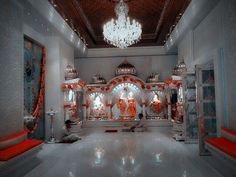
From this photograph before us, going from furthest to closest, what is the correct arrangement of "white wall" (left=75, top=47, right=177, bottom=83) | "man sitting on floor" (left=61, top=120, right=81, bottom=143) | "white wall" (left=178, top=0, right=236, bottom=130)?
"white wall" (left=75, top=47, right=177, bottom=83)
"man sitting on floor" (left=61, top=120, right=81, bottom=143)
"white wall" (left=178, top=0, right=236, bottom=130)

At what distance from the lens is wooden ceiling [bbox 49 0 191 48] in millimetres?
7027

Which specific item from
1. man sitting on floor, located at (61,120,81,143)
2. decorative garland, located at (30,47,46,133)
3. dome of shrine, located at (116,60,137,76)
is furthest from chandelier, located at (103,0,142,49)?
dome of shrine, located at (116,60,137,76)

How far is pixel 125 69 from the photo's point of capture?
39.1 ft

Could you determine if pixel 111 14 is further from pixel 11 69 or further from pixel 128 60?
pixel 128 60

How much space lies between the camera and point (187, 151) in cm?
595

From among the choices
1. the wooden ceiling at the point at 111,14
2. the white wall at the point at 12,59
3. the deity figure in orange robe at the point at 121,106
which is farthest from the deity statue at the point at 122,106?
the white wall at the point at 12,59

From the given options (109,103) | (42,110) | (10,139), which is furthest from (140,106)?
(10,139)

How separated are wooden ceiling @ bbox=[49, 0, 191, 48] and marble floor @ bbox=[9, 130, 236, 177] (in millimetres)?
4321

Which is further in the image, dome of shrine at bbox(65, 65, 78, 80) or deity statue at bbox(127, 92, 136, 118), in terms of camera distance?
deity statue at bbox(127, 92, 136, 118)

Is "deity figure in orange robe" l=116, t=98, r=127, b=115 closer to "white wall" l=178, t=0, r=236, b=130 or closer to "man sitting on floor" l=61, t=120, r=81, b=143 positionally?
"man sitting on floor" l=61, t=120, r=81, b=143

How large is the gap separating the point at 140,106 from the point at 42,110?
549cm

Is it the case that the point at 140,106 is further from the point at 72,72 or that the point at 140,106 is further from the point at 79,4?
the point at 79,4

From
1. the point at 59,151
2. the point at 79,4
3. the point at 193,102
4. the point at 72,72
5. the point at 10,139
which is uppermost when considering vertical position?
the point at 79,4

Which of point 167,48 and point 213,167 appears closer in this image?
point 213,167
